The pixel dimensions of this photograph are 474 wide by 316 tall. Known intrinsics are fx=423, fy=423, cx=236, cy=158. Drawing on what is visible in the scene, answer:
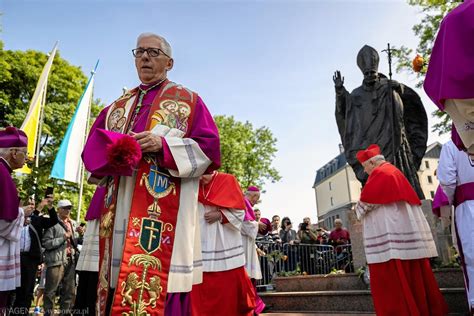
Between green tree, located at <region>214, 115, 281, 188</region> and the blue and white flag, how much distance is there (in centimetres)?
1892

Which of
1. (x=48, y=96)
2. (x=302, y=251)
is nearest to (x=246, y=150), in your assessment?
(x=48, y=96)

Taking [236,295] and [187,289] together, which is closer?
[187,289]

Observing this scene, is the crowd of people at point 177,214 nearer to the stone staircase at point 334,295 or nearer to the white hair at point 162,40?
the white hair at point 162,40

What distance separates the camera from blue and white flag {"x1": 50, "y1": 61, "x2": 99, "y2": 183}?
14.1 m

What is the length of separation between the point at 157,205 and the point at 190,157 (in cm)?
39

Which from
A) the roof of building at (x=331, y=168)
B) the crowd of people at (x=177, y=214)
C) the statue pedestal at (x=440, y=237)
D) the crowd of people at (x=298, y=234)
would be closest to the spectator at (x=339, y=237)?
the crowd of people at (x=298, y=234)

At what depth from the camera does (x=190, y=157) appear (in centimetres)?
288

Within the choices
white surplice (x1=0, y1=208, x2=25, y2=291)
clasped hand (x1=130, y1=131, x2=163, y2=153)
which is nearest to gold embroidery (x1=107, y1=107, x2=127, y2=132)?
clasped hand (x1=130, y1=131, x2=163, y2=153)

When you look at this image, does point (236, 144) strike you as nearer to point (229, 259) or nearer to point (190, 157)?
point (229, 259)

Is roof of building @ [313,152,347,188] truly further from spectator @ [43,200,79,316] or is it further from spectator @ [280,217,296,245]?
spectator @ [43,200,79,316]

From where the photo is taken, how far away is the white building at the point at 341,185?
5488cm

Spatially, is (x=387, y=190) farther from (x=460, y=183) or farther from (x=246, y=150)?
(x=246, y=150)

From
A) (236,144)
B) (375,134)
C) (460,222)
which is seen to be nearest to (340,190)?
(236,144)

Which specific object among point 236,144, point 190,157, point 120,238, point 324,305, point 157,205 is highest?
point 236,144
